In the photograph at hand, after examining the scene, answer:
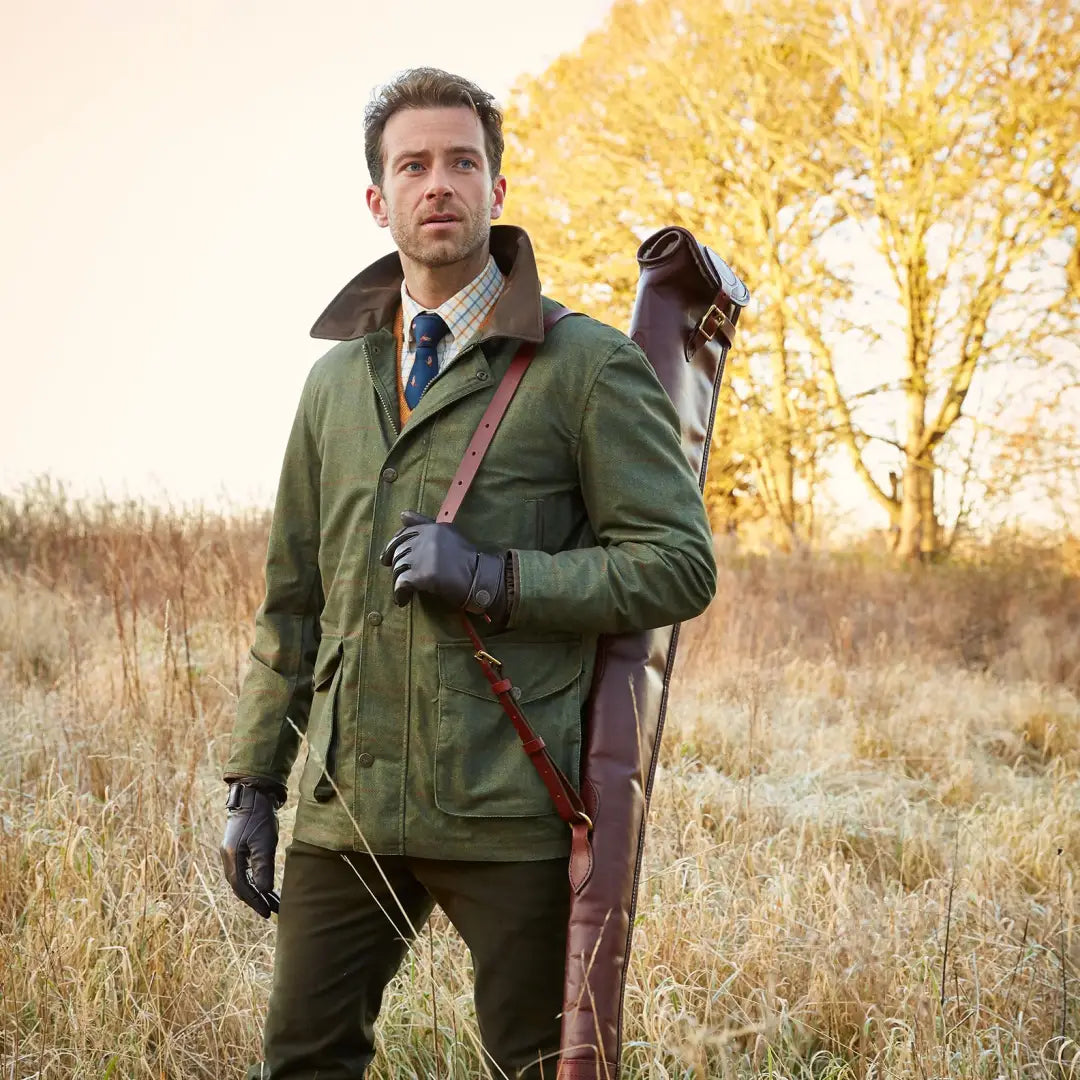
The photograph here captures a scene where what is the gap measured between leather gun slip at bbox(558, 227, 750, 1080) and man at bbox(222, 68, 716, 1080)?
0.06 meters

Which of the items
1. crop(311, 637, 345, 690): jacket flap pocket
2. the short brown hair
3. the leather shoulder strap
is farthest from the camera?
the short brown hair

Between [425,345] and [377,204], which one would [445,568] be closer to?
[425,345]

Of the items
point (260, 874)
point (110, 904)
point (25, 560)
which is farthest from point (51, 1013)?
point (25, 560)

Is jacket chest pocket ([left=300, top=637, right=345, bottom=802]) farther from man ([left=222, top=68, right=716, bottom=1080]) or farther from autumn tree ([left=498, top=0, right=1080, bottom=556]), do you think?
autumn tree ([left=498, top=0, right=1080, bottom=556])

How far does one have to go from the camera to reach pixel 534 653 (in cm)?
202

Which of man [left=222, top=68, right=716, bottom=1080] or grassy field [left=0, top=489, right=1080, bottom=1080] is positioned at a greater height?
man [left=222, top=68, right=716, bottom=1080]

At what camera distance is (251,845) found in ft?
7.32

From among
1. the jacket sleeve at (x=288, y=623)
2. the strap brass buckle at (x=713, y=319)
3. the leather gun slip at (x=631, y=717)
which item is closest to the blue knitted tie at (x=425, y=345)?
the jacket sleeve at (x=288, y=623)

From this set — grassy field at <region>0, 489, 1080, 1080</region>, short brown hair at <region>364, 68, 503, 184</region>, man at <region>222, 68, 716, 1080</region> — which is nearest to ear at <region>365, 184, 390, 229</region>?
short brown hair at <region>364, 68, 503, 184</region>

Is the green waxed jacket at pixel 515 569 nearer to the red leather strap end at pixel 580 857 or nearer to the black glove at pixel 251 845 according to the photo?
the red leather strap end at pixel 580 857

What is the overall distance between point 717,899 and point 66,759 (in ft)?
9.44

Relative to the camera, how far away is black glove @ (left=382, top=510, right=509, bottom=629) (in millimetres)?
1890

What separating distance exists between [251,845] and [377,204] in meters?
1.35

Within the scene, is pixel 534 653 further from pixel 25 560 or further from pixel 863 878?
pixel 25 560
